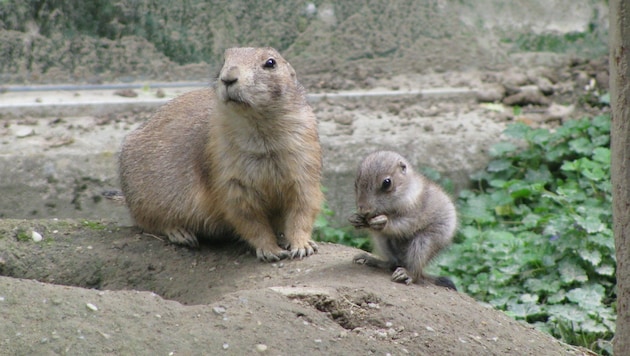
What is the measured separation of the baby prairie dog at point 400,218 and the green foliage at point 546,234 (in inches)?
43.4

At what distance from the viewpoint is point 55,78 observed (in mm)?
7297

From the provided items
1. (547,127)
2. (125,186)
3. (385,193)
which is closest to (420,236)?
(385,193)

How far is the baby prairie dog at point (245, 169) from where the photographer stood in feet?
14.5

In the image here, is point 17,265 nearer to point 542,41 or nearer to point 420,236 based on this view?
point 420,236

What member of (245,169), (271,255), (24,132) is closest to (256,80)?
(245,169)

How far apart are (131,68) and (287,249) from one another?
334cm

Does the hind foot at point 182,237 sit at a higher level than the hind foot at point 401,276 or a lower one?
lower

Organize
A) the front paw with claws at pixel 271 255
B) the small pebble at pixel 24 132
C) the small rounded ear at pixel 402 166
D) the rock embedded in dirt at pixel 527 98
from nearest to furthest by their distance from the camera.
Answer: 1. the small rounded ear at pixel 402 166
2. the front paw with claws at pixel 271 255
3. the small pebble at pixel 24 132
4. the rock embedded in dirt at pixel 527 98

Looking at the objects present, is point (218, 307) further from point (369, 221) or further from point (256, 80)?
point (256, 80)

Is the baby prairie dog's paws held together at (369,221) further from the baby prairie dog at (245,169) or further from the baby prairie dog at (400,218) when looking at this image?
the baby prairie dog at (245,169)

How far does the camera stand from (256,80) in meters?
4.33

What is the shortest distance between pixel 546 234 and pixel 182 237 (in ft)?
8.07

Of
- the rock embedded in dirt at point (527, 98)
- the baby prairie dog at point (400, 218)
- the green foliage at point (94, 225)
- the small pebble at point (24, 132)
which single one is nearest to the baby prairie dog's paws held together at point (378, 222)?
the baby prairie dog at point (400, 218)

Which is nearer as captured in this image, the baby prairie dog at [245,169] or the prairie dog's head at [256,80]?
the prairie dog's head at [256,80]
